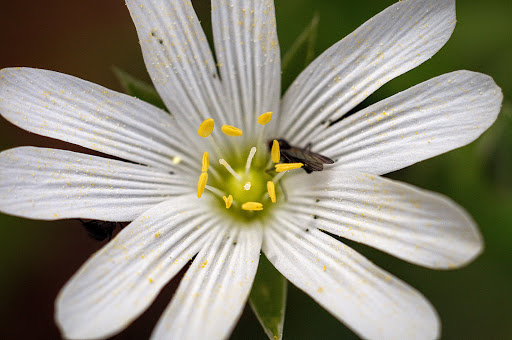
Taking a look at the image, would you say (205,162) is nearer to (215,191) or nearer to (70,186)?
(215,191)

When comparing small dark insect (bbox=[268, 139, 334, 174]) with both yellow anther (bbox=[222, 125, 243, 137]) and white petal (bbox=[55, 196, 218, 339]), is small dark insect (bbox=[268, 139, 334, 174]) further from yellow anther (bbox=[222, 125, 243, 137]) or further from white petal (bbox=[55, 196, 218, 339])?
white petal (bbox=[55, 196, 218, 339])

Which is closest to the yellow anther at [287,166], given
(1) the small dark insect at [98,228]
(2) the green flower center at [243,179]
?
(2) the green flower center at [243,179]

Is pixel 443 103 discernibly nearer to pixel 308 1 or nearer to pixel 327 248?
pixel 327 248

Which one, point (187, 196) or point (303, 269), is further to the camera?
point (187, 196)

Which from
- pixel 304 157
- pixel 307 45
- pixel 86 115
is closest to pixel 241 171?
pixel 304 157

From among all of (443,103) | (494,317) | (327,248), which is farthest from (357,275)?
(494,317)

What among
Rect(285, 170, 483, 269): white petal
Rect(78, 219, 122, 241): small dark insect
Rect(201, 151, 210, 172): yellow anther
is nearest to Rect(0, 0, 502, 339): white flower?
Rect(285, 170, 483, 269): white petal

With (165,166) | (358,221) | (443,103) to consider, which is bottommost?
(358,221)
